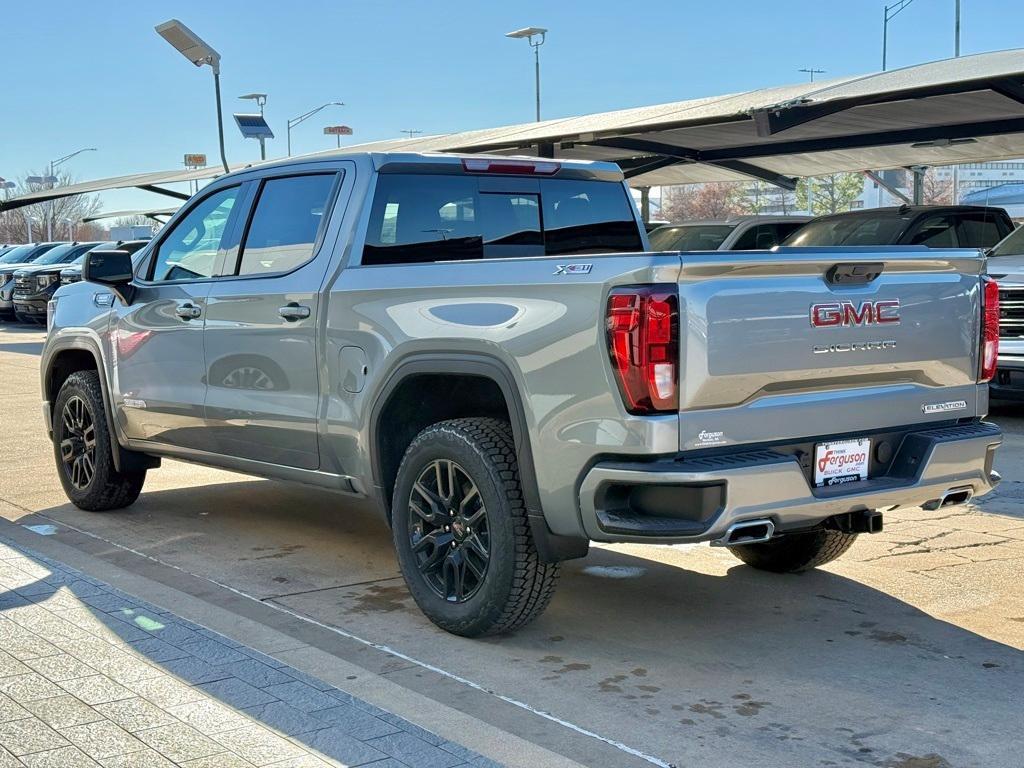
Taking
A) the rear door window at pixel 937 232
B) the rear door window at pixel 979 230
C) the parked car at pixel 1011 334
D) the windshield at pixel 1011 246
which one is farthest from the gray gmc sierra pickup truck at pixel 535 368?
the rear door window at pixel 979 230

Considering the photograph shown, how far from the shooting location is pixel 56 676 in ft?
14.6

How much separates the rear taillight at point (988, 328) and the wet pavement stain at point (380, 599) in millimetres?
2628

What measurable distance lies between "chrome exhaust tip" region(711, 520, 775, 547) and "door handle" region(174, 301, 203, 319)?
→ 3.25 metres

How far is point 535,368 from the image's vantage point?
474 centimetres

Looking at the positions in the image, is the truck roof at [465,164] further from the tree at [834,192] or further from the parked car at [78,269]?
the tree at [834,192]

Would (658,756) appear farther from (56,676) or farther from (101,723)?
(56,676)

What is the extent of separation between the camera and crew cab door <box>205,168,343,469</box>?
5961mm

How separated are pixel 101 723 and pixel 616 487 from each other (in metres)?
1.84


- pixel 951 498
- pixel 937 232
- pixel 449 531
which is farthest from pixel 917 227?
pixel 449 531

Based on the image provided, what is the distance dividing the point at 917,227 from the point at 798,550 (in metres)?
7.37

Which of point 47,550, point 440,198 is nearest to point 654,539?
point 440,198

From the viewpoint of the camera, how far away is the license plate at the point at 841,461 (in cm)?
477

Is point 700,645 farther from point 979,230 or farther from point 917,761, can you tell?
point 979,230

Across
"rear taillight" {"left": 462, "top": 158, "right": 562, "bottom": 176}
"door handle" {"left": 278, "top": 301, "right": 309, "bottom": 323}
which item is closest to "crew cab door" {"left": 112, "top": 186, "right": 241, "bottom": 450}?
"door handle" {"left": 278, "top": 301, "right": 309, "bottom": 323}
